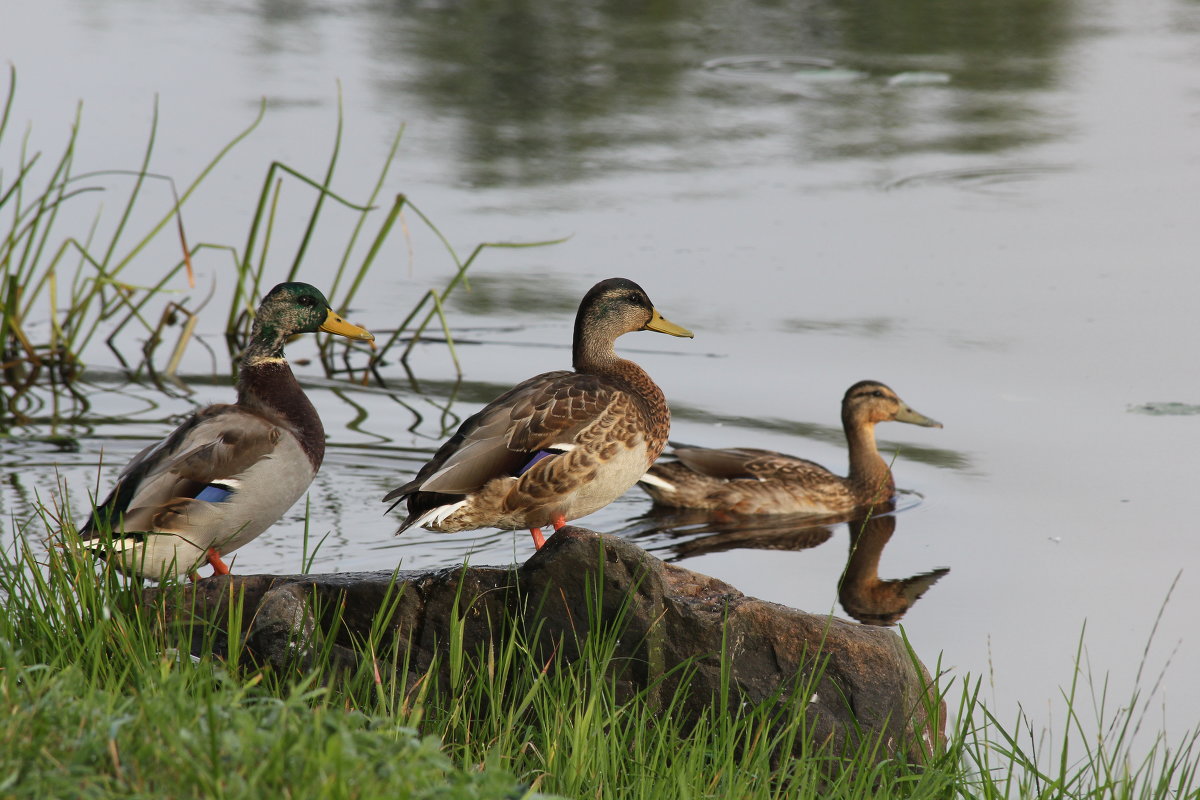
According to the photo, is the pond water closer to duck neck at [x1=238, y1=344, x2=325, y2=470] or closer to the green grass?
the green grass

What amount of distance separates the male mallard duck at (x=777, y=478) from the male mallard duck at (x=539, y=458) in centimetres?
95

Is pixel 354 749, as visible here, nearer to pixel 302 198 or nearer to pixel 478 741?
pixel 478 741

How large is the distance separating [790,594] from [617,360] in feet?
3.39

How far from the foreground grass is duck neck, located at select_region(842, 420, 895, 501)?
232 cm

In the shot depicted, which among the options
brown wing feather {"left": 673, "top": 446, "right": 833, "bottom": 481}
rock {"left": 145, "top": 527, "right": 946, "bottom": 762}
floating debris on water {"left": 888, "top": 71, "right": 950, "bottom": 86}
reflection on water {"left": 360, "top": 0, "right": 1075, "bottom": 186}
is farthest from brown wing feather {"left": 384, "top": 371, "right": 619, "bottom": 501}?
floating debris on water {"left": 888, "top": 71, "right": 950, "bottom": 86}

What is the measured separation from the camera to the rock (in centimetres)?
362

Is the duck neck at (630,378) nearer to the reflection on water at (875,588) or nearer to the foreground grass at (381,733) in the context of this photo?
the reflection on water at (875,588)

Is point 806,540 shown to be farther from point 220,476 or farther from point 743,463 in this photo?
point 220,476

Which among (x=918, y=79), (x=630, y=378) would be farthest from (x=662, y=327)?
(x=918, y=79)

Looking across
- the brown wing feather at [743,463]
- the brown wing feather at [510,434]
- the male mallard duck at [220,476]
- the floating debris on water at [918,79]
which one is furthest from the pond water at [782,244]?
the male mallard duck at [220,476]

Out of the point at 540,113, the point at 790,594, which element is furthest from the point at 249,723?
the point at 540,113

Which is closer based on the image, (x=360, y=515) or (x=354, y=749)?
(x=354, y=749)

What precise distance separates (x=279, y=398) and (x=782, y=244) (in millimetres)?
4824

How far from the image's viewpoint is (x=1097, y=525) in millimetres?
5707
